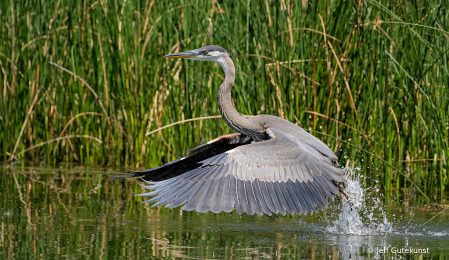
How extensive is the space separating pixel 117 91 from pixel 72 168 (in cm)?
92

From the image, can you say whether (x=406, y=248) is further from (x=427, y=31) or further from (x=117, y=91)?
(x=117, y=91)

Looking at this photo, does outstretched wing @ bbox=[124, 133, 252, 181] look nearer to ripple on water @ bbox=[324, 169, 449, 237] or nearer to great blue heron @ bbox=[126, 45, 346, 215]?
great blue heron @ bbox=[126, 45, 346, 215]

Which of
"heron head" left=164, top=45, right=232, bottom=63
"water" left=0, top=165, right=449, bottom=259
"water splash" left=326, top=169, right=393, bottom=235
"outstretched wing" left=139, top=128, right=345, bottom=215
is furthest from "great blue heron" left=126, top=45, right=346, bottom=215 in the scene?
"heron head" left=164, top=45, right=232, bottom=63

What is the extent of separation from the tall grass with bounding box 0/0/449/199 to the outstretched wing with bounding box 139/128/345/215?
23.3 inches

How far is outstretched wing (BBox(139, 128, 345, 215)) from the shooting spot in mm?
4020

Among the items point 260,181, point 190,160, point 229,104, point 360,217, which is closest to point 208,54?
point 229,104

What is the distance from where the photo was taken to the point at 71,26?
6688 millimetres

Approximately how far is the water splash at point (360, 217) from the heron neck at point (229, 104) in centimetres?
93

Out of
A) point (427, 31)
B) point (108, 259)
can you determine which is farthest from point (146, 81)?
point (108, 259)

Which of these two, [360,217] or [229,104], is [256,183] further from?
[360,217]

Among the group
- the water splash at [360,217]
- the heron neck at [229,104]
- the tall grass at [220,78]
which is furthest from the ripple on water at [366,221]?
the heron neck at [229,104]

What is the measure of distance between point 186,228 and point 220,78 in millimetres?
2337

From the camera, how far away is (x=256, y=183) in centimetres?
417

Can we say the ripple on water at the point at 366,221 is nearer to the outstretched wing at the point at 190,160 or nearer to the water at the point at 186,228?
the water at the point at 186,228
